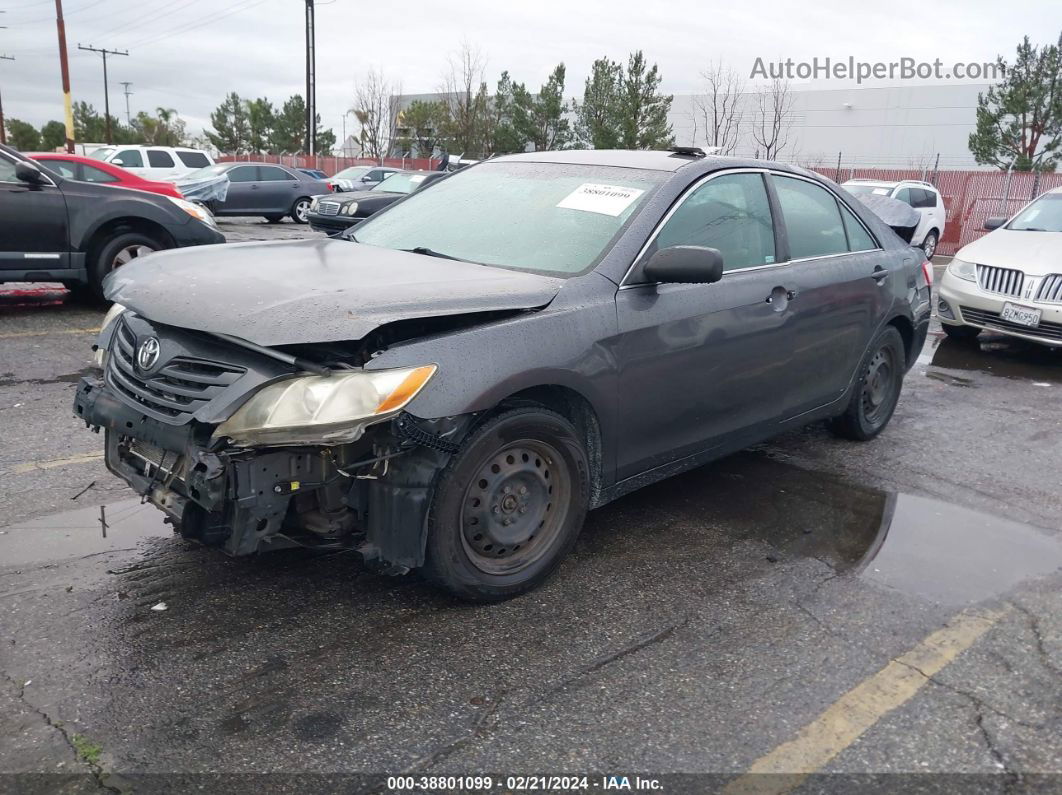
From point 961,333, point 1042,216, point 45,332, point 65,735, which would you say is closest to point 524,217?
point 65,735

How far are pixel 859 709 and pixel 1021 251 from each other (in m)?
7.62

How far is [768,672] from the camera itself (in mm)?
3047

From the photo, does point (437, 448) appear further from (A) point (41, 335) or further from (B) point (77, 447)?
(A) point (41, 335)

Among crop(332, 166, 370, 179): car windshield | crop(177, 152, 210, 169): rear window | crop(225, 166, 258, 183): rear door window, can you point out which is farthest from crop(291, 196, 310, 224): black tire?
crop(332, 166, 370, 179): car windshield

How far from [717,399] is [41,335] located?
6.43m

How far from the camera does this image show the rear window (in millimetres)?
24797

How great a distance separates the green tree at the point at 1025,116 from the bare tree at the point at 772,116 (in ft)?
28.4

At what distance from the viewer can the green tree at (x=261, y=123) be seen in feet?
211

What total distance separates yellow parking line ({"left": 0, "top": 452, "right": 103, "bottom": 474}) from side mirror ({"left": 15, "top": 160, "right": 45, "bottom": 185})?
4932 mm

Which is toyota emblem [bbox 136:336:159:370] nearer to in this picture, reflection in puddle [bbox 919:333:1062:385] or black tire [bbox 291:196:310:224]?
reflection in puddle [bbox 919:333:1062:385]

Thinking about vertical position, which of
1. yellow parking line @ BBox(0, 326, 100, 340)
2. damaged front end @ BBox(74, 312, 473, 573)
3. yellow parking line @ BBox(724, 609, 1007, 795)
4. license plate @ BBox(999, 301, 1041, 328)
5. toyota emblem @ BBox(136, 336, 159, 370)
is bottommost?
yellow parking line @ BBox(0, 326, 100, 340)

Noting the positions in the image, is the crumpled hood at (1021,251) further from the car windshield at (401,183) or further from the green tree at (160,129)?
the green tree at (160,129)

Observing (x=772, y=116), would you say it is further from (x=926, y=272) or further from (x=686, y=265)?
(x=686, y=265)

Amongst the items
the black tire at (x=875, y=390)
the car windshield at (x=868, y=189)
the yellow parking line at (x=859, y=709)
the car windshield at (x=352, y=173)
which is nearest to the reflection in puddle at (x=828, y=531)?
the yellow parking line at (x=859, y=709)
